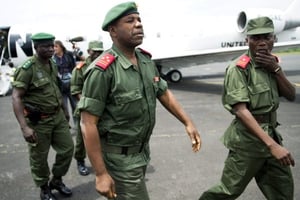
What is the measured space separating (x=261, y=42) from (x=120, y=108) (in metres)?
1.23

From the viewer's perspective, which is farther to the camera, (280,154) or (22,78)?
(22,78)

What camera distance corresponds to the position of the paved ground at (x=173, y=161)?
13.3 feet

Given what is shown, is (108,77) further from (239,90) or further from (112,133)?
(239,90)

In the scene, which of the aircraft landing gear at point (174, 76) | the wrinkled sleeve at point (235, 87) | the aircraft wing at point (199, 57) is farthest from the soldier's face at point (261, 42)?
the aircraft landing gear at point (174, 76)

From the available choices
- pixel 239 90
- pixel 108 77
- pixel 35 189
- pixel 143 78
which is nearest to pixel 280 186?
pixel 239 90

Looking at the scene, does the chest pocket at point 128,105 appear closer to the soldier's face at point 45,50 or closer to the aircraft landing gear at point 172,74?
the soldier's face at point 45,50

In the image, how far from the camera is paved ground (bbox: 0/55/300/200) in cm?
406

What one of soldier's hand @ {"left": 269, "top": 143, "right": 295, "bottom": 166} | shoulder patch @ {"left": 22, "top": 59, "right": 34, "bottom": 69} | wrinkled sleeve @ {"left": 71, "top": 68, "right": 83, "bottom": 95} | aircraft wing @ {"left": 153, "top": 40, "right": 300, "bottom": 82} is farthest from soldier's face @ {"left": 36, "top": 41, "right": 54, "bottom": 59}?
aircraft wing @ {"left": 153, "top": 40, "right": 300, "bottom": 82}

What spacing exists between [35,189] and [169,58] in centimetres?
937

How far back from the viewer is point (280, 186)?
2.80m

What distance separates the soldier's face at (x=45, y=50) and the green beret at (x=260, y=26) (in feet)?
6.50

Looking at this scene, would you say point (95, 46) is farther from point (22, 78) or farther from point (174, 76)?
point (174, 76)

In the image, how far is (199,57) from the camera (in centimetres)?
1288

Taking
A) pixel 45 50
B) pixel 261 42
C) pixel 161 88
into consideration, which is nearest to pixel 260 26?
pixel 261 42
